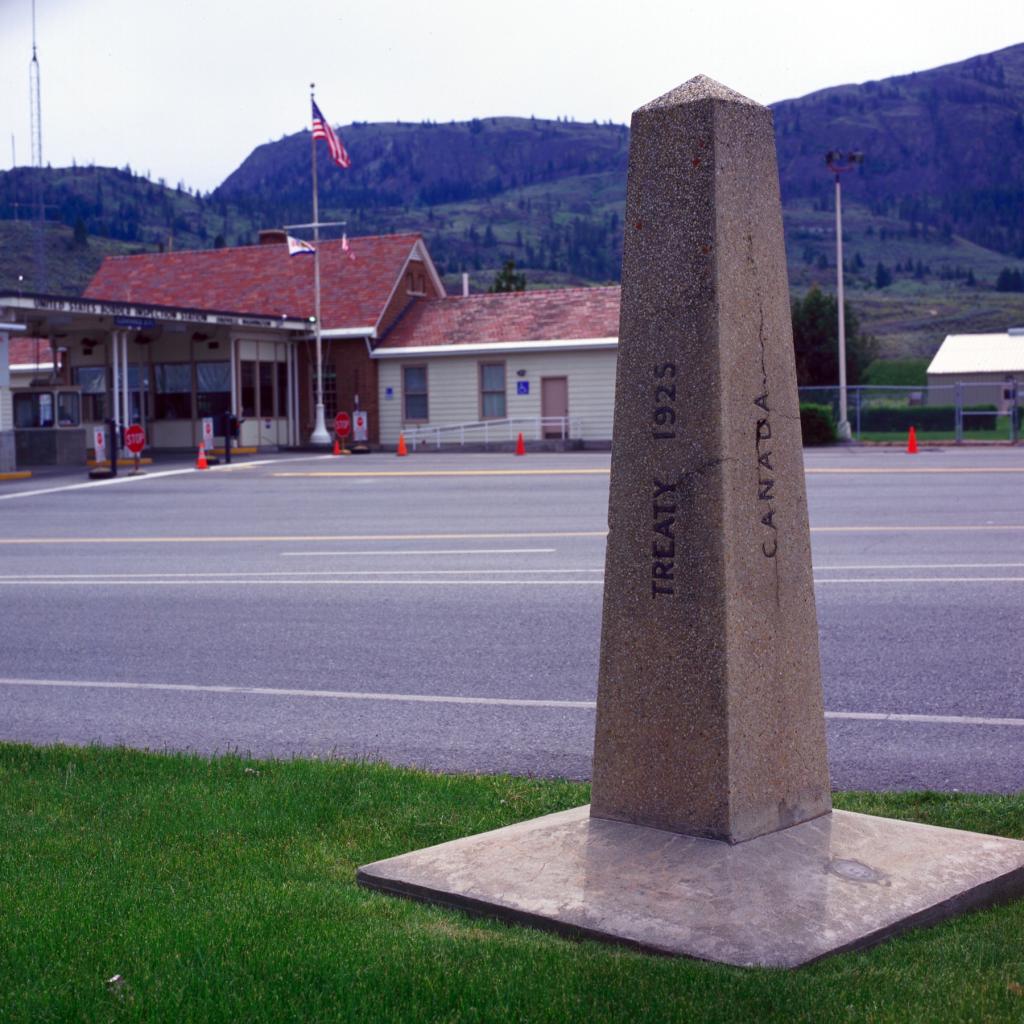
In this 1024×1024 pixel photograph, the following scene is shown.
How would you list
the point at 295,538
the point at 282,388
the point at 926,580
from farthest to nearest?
the point at 282,388
the point at 295,538
the point at 926,580

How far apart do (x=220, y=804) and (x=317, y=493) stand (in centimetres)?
2075

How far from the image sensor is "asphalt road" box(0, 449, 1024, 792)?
7270mm

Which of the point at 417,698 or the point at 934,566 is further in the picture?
the point at 934,566

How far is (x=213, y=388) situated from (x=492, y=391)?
857 centimetres

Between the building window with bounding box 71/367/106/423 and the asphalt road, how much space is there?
79.6ft

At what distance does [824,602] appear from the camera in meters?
11.3

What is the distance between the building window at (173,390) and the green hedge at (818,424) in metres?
18.7

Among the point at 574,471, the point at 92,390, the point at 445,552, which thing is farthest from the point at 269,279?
the point at 445,552

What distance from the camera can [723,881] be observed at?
4.24m

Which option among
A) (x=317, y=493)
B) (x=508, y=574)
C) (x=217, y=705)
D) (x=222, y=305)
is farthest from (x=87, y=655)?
(x=222, y=305)

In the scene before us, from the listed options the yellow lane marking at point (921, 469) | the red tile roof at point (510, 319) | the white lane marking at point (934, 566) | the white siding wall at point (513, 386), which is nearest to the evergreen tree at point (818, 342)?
the red tile roof at point (510, 319)

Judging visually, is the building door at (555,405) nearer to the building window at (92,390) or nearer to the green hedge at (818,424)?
the green hedge at (818,424)

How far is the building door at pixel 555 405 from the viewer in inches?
1700

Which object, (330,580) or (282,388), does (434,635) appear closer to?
(330,580)
